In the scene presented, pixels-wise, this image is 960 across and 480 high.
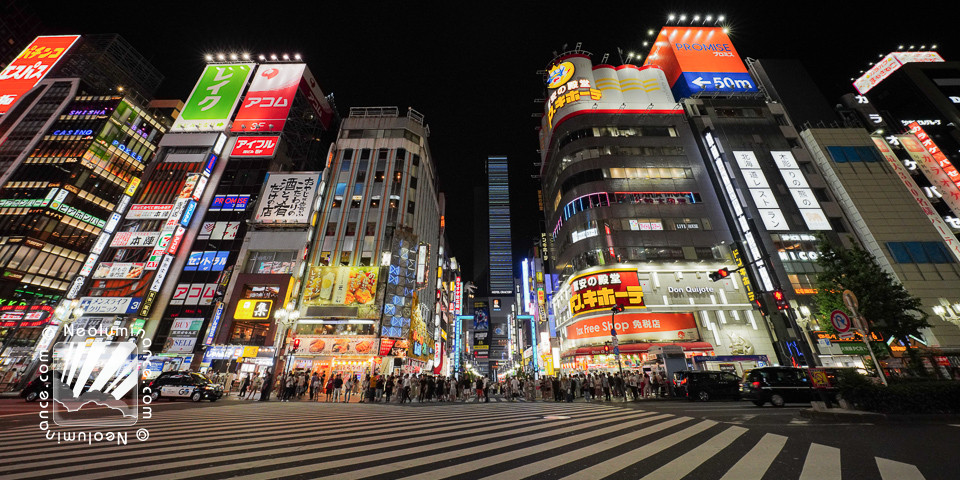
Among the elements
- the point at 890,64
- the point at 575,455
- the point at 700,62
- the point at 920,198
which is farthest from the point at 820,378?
the point at 890,64

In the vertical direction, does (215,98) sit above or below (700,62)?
below

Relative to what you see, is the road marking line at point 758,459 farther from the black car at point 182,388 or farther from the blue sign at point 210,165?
the blue sign at point 210,165

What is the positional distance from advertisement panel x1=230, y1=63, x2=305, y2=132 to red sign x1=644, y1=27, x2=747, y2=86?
5100 centimetres

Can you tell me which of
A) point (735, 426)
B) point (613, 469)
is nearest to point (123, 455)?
point (613, 469)

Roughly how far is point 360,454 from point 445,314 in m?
63.5

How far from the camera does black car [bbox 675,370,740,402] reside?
18531 millimetres

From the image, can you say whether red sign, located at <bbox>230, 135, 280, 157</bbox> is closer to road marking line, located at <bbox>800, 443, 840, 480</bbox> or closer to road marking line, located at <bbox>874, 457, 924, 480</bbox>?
road marking line, located at <bbox>800, 443, 840, 480</bbox>

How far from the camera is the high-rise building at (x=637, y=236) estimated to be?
98.0 feet

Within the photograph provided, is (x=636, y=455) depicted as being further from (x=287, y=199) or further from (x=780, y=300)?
(x=287, y=199)

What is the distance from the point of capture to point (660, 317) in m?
30.1

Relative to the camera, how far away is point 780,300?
26531mm

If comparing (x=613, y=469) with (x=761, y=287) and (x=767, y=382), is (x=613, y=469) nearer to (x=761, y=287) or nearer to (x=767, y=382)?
(x=767, y=382)

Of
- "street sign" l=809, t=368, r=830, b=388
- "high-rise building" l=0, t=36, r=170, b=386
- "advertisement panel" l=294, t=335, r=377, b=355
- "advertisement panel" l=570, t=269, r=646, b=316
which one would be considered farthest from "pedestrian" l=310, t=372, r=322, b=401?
"high-rise building" l=0, t=36, r=170, b=386

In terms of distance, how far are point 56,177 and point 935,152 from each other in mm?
105533
